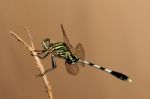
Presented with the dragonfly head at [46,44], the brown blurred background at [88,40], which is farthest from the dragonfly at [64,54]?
the brown blurred background at [88,40]

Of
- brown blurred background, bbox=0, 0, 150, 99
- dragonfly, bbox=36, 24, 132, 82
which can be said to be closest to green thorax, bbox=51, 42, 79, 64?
dragonfly, bbox=36, 24, 132, 82

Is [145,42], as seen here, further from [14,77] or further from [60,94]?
[14,77]

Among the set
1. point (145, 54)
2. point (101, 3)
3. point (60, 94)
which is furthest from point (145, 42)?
point (60, 94)

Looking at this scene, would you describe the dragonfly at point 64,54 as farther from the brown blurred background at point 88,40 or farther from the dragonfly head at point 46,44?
the brown blurred background at point 88,40

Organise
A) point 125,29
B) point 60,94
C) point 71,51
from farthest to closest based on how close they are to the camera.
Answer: point 60,94 → point 125,29 → point 71,51

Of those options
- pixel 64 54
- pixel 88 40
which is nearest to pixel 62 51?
pixel 64 54

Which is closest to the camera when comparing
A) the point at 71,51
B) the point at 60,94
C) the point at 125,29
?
the point at 71,51

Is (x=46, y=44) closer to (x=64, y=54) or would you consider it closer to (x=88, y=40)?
(x=64, y=54)

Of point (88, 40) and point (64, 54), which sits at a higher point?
point (64, 54)

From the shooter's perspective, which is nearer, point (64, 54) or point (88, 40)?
point (64, 54)

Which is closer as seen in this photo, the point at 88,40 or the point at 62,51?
the point at 62,51
